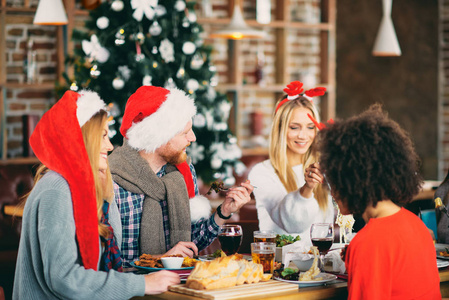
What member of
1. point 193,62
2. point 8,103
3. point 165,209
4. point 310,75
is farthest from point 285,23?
point 165,209

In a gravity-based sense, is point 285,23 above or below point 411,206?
above

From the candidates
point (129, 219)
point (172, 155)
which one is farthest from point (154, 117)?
point (129, 219)

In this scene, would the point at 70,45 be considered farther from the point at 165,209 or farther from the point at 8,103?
the point at 165,209

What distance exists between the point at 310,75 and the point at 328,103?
0.33m

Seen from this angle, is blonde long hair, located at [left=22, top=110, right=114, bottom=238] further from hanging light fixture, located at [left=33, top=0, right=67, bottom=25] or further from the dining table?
hanging light fixture, located at [left=33, top=0, right=67, bottom=25]

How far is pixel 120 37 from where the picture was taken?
448 centimetres

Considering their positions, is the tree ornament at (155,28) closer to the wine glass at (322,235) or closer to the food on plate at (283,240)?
the food on plate at (283,240)

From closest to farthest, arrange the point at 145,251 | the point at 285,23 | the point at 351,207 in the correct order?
1. the point at 351,207
2. the point at 145,251
3. the point at 285,23

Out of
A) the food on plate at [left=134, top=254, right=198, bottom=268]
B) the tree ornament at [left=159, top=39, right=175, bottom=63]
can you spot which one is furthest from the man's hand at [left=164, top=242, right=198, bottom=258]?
the tree ornament at [left=159, top=39, right=175, bottom=63]

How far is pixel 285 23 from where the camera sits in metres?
6.10

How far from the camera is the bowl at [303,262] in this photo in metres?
2.11

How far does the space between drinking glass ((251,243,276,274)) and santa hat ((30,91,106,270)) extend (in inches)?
20.1

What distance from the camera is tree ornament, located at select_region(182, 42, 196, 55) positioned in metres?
4.56

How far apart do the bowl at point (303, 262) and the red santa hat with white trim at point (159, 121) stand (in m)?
0.76
